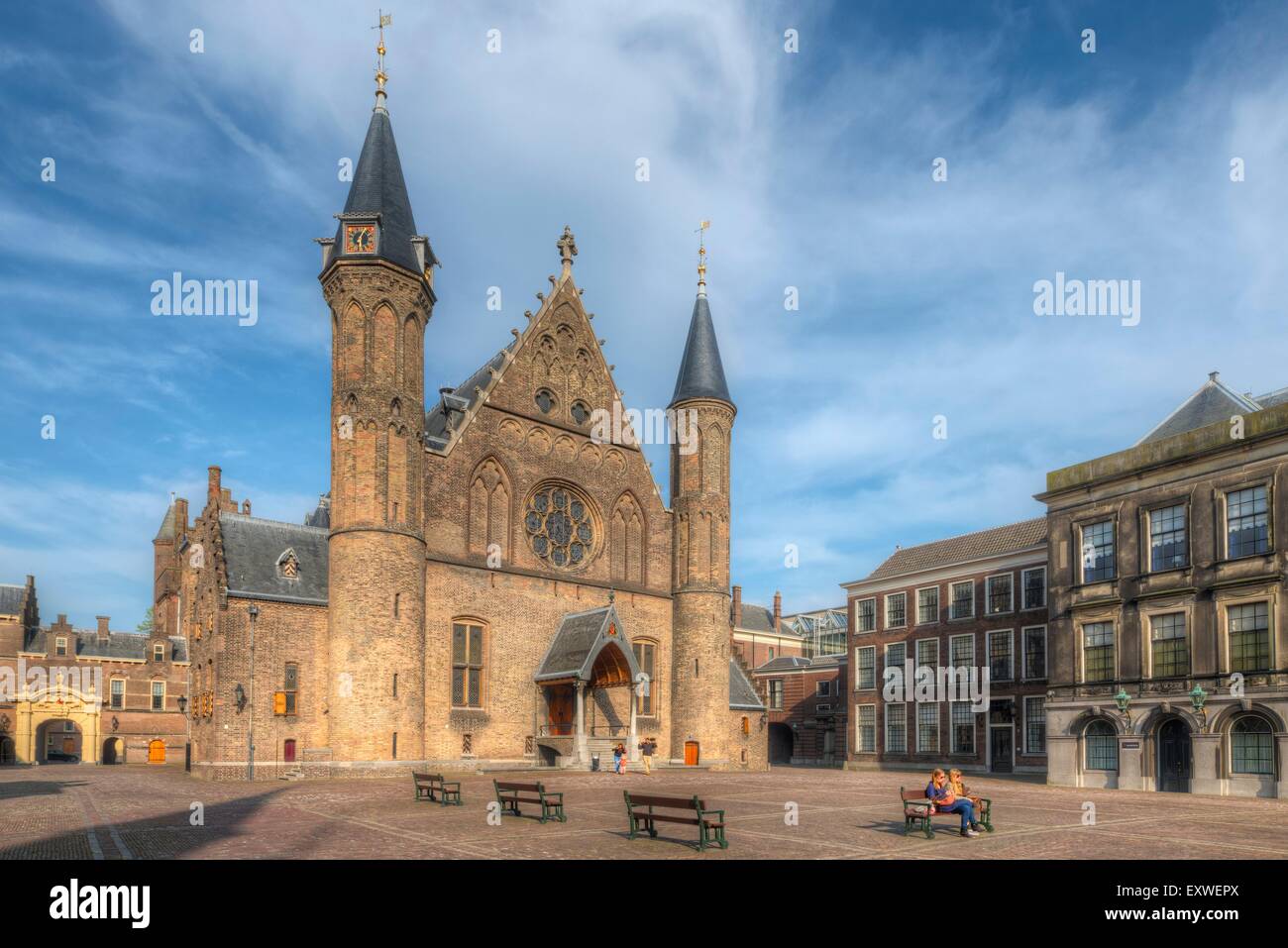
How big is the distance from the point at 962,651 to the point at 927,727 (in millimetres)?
4686

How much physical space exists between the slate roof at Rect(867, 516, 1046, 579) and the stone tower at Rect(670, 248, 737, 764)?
15.2 metres

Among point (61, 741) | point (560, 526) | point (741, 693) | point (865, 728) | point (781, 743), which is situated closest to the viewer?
point (560, 526)

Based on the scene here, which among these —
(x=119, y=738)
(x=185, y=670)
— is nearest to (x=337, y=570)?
(x=185, y=670)

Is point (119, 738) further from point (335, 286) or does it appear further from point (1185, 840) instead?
point (1185, 840)

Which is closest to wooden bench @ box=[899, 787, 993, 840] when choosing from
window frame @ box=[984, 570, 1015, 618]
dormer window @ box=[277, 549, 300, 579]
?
dormer window @ box=[277, 549, 300, 579]

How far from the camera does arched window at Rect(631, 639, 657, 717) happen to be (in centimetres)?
4412

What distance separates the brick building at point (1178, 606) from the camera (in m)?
32.2

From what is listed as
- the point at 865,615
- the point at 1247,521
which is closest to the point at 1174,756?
the point at 1247,521

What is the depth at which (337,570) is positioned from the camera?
35344mm

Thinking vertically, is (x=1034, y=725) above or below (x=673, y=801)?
below

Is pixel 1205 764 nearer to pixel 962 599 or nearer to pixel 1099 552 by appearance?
pixel 1099 552

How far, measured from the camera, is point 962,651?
52.8 meters

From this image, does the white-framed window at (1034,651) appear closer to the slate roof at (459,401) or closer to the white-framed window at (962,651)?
the white-framed window at (962,651)
